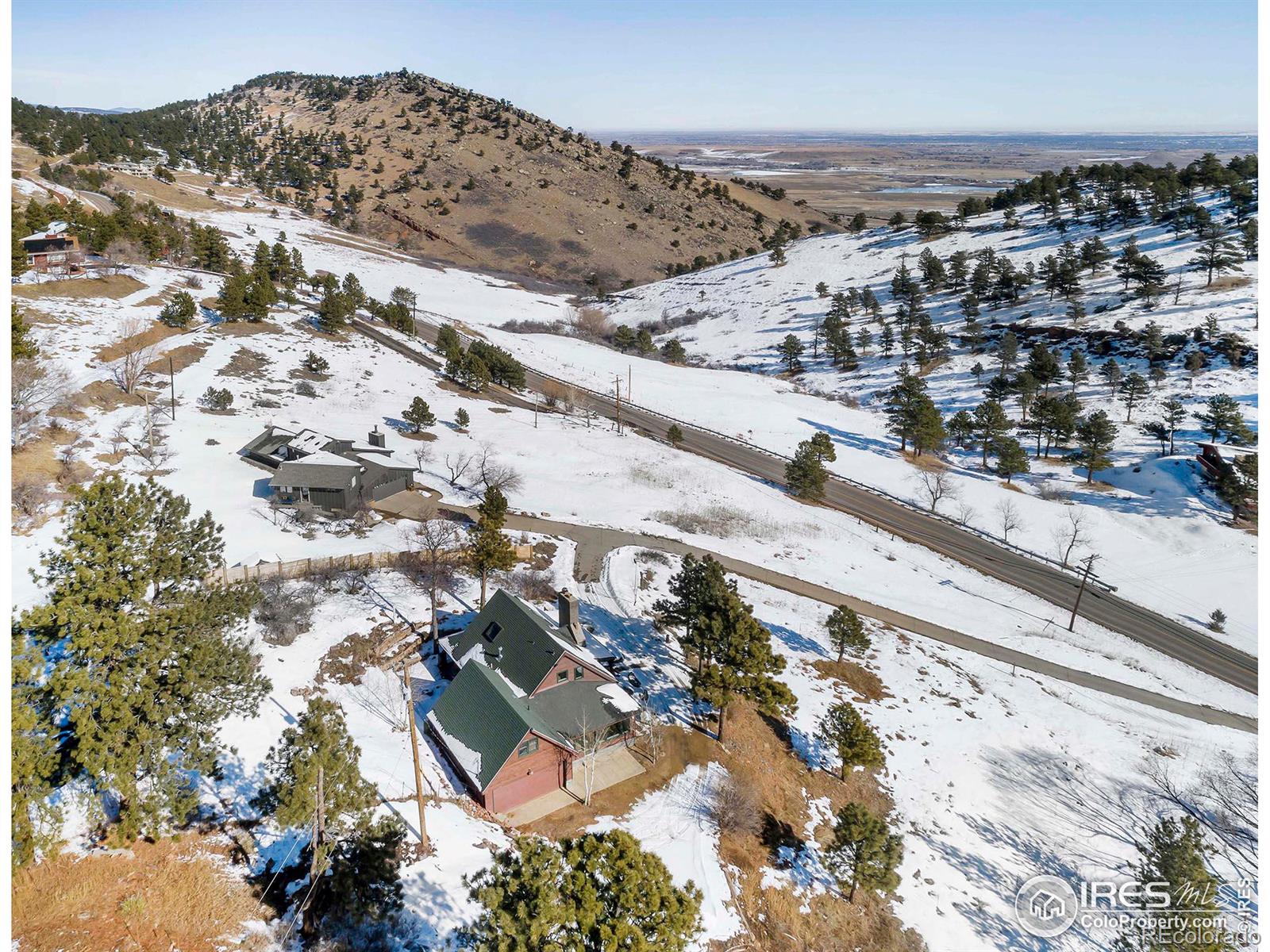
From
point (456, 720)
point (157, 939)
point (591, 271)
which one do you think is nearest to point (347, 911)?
point (157, 939)

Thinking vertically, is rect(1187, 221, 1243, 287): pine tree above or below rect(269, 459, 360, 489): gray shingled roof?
above

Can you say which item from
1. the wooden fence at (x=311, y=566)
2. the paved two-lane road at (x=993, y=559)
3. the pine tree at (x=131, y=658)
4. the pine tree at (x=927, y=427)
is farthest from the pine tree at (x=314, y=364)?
the pine tree at (x=927, y=427)

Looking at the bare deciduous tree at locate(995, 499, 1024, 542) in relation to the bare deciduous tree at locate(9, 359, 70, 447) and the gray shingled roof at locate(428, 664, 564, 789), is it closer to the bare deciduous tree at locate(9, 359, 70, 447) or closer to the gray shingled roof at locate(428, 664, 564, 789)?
the gray shingled roof at locate(428, 664, 564, 789)

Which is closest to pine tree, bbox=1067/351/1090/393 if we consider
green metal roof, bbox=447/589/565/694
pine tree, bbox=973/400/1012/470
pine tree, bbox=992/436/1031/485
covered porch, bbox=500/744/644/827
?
pine tree, bbox=973/400/1012/470

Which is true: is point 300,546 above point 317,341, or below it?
below

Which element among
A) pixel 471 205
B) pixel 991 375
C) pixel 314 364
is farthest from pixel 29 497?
pixel 471 205

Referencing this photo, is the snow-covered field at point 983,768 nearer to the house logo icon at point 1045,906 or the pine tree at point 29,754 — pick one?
the house logo icon at point 1045,906

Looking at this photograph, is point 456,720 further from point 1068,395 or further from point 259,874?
point 1068,395

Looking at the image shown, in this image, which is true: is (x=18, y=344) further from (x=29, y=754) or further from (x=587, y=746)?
(x=587, y=746)
